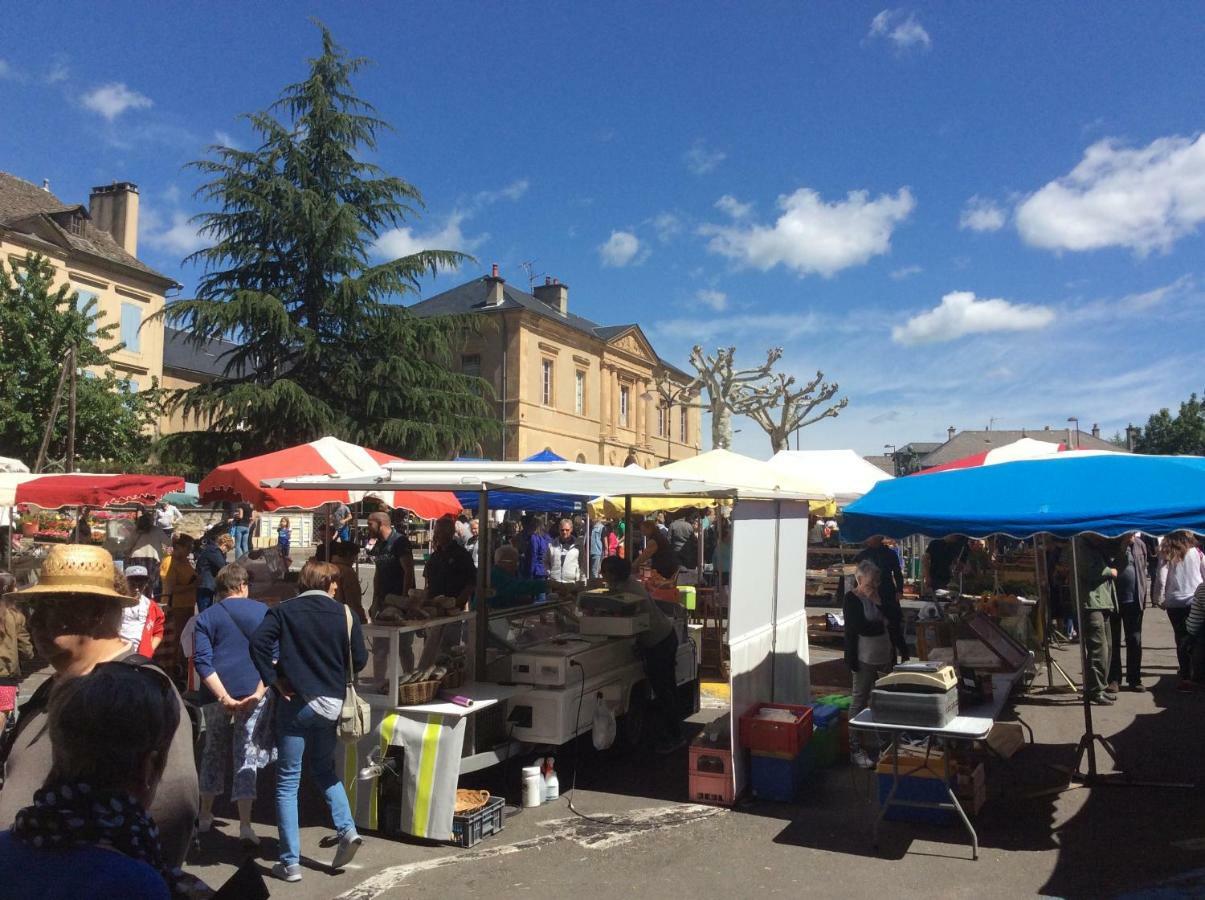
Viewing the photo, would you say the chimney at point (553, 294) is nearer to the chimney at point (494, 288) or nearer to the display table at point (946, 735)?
the chimney at point (494, 288)

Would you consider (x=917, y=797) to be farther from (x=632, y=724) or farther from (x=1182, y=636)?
(x=1182, y=636)

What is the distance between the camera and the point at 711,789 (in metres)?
6.38

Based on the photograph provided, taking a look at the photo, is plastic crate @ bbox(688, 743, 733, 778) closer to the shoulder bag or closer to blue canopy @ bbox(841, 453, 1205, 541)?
blue canopy @ bbox(841, 453, 1205, 541)

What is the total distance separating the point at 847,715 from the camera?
7793 mm

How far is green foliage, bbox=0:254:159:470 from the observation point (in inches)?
1006

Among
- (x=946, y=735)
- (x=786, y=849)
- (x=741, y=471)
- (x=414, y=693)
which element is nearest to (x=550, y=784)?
(x=414, y=693)

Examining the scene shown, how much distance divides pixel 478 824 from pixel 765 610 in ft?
9.32

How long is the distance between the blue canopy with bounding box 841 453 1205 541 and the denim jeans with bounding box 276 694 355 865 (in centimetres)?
382

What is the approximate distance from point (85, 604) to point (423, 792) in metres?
3.44

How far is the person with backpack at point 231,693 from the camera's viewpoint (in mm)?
5258

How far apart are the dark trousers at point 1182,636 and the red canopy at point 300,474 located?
8.23 m

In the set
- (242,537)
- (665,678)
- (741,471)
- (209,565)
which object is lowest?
(665,678)

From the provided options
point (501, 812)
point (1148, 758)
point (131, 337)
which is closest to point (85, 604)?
point (501, 812)

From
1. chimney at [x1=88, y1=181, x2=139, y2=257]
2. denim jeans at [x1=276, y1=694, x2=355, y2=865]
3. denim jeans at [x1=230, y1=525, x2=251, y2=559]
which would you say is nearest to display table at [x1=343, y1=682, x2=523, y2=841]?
denim jeans at [x1=276, y1=694, x2=355, y2=865]
